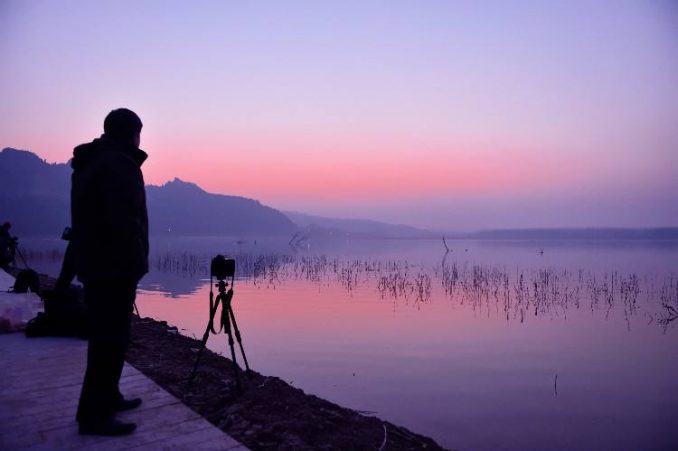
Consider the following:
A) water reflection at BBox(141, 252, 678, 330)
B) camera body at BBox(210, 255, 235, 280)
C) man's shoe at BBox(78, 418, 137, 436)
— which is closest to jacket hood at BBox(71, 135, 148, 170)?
camera body at BBox(210, 255, 235, 280)

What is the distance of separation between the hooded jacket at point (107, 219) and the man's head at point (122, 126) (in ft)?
0.79

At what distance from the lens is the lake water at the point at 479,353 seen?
23.2ft

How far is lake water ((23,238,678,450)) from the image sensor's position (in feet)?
23.2

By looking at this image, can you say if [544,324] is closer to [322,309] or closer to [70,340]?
[322,309]

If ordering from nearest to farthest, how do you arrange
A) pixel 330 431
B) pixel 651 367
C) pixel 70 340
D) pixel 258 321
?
pixel 330 431
pixel 70 340
pixel 651 367
pixel 258 321

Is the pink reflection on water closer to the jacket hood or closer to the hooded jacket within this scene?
the hooded jacket

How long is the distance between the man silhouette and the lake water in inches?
179

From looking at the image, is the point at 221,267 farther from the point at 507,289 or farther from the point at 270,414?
the point at 507,289

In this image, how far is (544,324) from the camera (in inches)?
566

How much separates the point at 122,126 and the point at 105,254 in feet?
3.75

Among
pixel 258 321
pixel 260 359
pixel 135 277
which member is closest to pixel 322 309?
pixel 258 321

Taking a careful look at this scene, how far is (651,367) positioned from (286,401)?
9.33 metres

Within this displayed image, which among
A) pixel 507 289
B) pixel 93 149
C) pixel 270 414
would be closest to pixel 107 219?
pixel 93 149

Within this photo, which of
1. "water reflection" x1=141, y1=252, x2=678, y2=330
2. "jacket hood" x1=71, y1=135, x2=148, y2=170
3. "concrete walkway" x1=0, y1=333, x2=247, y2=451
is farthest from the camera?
"water reflection" x1=141, y1=252, x2=678, y2=330
